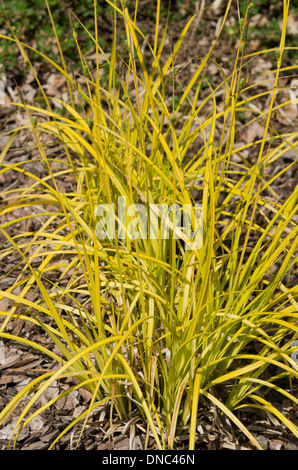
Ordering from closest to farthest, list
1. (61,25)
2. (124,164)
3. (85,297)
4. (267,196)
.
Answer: (124,164), (85,297), (267,196), (61,25)

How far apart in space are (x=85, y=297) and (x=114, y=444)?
687mm

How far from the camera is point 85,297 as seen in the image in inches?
78.6

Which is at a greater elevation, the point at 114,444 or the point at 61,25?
the point at 61,25

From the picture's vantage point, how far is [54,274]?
2070 mm

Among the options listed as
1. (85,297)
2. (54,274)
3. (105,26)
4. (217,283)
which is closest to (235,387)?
(217,283)
